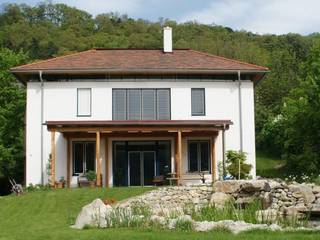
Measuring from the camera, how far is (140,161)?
107ft

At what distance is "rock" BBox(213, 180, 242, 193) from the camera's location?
23.3 meters

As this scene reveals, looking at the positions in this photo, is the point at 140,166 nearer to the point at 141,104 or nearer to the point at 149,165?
the point at 149,165

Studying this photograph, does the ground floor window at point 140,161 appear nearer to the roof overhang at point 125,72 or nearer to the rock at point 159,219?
the roof overhang at point 125,72

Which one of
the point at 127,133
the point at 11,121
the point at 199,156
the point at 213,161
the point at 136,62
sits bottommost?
the point at 213,161

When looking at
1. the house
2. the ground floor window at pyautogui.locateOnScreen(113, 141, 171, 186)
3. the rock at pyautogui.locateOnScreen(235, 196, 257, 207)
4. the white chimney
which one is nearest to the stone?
the rock at pyautogui.locateOnScreen(235, 196, 257, 207)

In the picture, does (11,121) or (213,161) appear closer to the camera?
(213,161)

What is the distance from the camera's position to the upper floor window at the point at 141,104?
1282 inches

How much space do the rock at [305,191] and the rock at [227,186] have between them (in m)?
2.90

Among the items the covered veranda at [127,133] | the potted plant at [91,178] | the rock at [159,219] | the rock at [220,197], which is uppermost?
the covered veranda at [127,133]

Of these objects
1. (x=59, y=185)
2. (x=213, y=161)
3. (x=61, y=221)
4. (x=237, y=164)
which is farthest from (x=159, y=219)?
(x=213, y=161)

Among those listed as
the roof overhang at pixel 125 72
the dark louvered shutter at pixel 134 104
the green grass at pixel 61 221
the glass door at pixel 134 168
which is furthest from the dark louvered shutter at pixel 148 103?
the green grass at pixel 61 221

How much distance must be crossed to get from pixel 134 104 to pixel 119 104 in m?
0.81

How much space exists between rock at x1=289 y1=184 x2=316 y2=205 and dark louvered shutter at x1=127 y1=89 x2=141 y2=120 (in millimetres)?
13321

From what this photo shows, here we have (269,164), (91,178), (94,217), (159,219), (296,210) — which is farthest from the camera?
(269,164)
